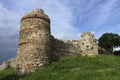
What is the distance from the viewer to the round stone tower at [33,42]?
2341 cm

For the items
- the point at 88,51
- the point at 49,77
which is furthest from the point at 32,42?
the point at 88,51

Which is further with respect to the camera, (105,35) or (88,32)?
(105,35)

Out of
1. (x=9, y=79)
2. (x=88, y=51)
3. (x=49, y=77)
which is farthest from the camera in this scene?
(x=88, y=51)

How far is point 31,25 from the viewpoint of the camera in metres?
24.6

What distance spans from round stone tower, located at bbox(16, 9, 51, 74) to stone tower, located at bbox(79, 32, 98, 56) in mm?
9968

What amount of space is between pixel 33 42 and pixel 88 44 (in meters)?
12.2

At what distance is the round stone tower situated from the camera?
23406 millimetres

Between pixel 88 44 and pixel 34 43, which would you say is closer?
pixel 34 43

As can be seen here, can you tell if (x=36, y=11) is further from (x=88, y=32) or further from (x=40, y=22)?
(x=88, y=32)

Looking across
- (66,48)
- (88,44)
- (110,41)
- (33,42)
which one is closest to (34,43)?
(33,42)

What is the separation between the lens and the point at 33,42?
78.7 ft

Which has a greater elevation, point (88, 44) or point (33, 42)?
point (88, 44)

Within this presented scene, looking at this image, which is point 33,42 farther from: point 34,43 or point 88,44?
point 88,44

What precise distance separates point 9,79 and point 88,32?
1664cm
